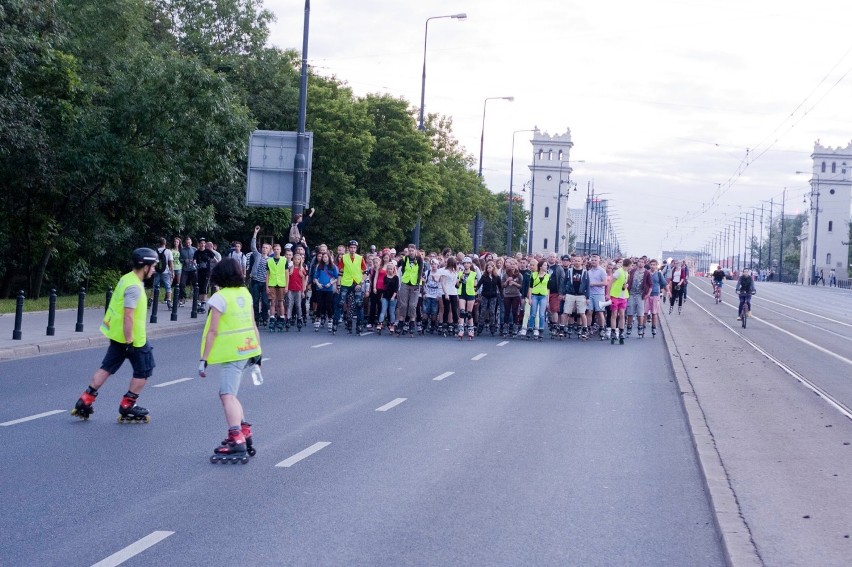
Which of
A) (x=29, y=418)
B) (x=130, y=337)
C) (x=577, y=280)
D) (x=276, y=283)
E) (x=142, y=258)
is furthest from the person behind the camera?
(x=577, y=280)

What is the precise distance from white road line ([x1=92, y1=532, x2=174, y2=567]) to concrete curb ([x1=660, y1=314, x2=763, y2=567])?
3.21 metres

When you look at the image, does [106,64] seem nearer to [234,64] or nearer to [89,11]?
[89,11]

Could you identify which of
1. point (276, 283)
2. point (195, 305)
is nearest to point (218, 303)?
point (276, 283)

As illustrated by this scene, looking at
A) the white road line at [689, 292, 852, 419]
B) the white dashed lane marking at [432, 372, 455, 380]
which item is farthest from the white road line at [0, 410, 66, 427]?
the white road line at [689, 292, 852, 419]

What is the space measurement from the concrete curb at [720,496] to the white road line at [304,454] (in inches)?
126

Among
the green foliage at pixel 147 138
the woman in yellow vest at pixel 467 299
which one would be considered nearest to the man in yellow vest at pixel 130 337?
the woman in yellow vest at pixel 467 299

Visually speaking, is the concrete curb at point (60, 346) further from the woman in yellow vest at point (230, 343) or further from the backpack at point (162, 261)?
the woman in yellow vest at point (230, 343)

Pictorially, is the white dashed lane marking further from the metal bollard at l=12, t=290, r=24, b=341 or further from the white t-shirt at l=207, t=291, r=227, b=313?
the white t-shirt at l=207, t=291, r=227, b=313

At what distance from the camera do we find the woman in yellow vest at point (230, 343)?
336 inches

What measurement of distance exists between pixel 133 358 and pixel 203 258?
1637 centimetres

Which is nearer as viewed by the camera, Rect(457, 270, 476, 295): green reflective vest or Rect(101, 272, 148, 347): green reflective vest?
Rect(101, 272, 148, 347): green reflective vest

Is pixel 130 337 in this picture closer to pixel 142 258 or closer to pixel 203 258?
pixel 142 258

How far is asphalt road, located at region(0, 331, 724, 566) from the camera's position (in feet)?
20.1

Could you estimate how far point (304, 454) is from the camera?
899 centimetres
